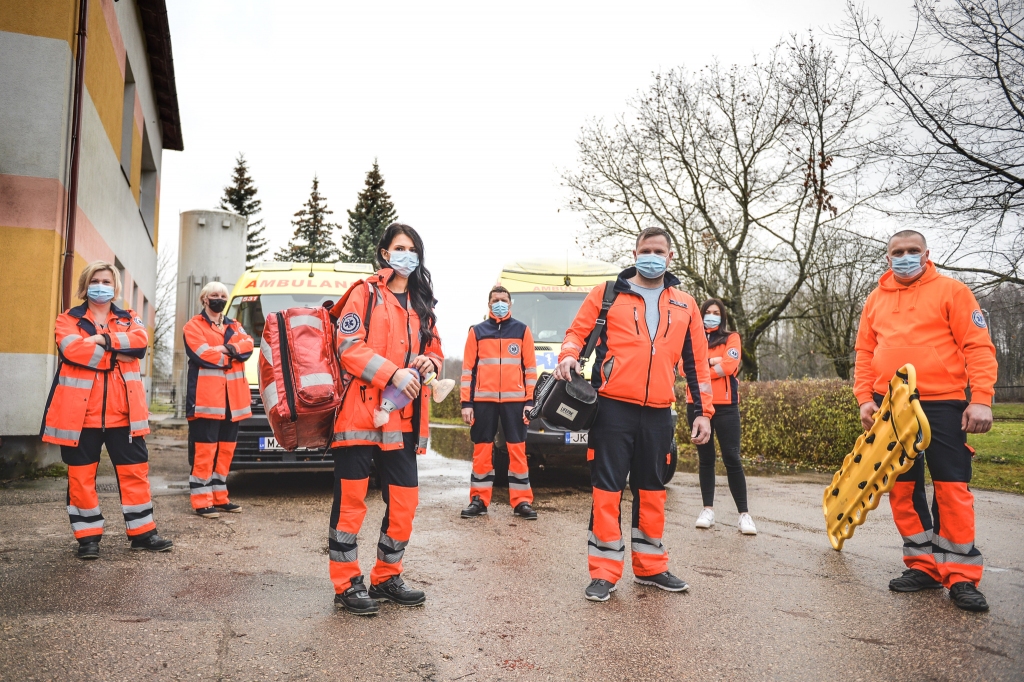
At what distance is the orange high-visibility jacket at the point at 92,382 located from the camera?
4969mm

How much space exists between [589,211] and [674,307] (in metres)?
18.3

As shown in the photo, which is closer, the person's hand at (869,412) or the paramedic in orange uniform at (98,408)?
the person's hand at (869,412)

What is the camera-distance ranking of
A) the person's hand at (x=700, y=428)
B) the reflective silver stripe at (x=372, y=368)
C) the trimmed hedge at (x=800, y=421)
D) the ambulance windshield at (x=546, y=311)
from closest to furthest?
the reflective silver stripe at (x=372, y=368)
the person's hand at (x=700, y=428)
the ambulance windshield at (x=546, y=311)
the trimmed hedge at (x=800, y=421)

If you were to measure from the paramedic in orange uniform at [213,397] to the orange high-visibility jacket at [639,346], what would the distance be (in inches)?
148

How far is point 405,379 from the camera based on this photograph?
3.86 m

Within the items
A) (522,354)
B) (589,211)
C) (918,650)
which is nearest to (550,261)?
(522,354)

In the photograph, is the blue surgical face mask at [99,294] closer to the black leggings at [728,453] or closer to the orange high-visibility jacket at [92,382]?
the orange high-visibility jacket at [92,382]

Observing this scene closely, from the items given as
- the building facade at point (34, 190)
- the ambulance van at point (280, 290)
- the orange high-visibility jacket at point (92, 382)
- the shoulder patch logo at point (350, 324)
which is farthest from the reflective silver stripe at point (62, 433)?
the building facade at point (34, 190)

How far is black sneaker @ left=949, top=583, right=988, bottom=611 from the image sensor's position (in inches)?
162

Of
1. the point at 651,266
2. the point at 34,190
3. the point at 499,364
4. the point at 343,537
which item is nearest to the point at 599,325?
the point at 651,266

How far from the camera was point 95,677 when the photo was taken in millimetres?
2980

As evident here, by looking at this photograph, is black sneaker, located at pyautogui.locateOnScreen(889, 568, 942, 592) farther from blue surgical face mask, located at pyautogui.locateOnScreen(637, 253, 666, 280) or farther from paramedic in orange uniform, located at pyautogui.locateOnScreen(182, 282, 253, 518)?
paramedic in orange uniform, located at pyautogui.locateOnScreen(182, 282, 253, 518)

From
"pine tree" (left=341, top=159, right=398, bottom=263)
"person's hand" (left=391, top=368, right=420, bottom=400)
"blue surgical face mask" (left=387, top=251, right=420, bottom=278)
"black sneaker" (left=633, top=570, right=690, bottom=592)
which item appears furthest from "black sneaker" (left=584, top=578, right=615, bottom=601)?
"pine tree" (left=341, top=159, right=398, bottom=263)

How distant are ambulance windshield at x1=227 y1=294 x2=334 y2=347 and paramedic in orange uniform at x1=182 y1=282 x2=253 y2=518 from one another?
1717 millimetres
